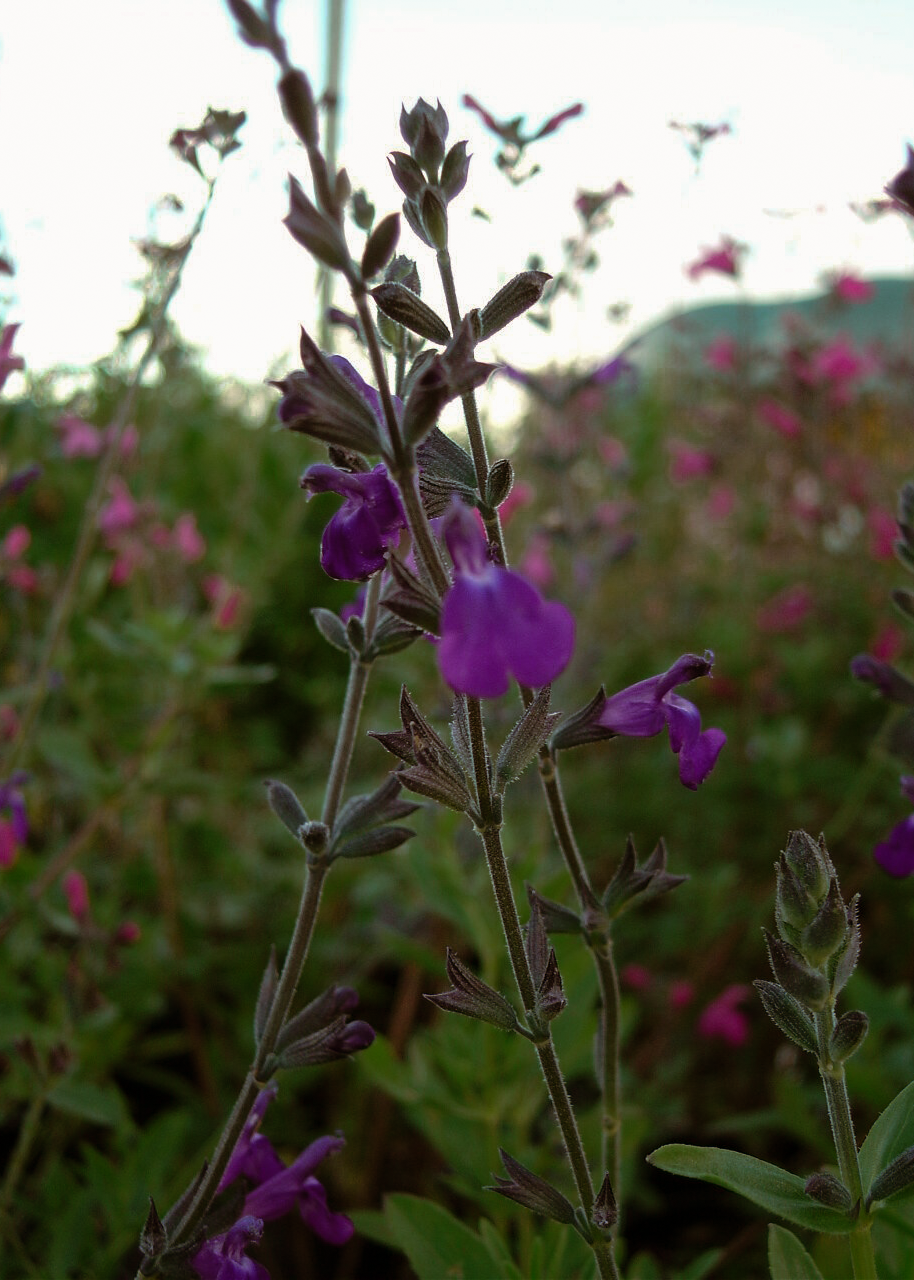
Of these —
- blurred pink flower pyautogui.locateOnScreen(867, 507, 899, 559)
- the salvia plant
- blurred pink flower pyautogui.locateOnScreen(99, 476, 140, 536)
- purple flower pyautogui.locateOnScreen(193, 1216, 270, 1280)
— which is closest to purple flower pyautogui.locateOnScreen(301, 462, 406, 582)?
the salvia plant

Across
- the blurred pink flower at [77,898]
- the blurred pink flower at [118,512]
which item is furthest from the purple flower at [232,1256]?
the blurred pink flower at [118,512]

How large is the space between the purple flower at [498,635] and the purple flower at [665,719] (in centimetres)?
30

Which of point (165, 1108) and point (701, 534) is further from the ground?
point (701, 534)

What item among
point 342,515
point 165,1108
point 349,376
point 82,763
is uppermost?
point 349,376

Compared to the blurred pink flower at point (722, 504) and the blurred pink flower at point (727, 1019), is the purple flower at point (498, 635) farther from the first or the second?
the blurred pink flower at point (722, 504)

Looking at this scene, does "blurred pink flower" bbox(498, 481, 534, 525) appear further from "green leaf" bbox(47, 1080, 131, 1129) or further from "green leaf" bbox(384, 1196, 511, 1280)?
"green leaf" bbox(384, 1196, 511, 1280)

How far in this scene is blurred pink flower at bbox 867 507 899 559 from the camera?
370cm

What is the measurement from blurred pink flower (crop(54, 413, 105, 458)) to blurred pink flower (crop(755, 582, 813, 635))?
2493 millimetres

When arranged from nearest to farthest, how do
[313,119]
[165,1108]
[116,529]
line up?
[313,119], [165,1108], [116,529]

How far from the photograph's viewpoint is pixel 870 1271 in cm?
90

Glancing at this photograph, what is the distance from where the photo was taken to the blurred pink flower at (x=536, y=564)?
11.9 ft

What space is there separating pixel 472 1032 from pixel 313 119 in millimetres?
1444

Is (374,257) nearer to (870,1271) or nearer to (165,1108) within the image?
(870,1271)

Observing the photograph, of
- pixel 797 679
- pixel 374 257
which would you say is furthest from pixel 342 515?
pixel 797 679
